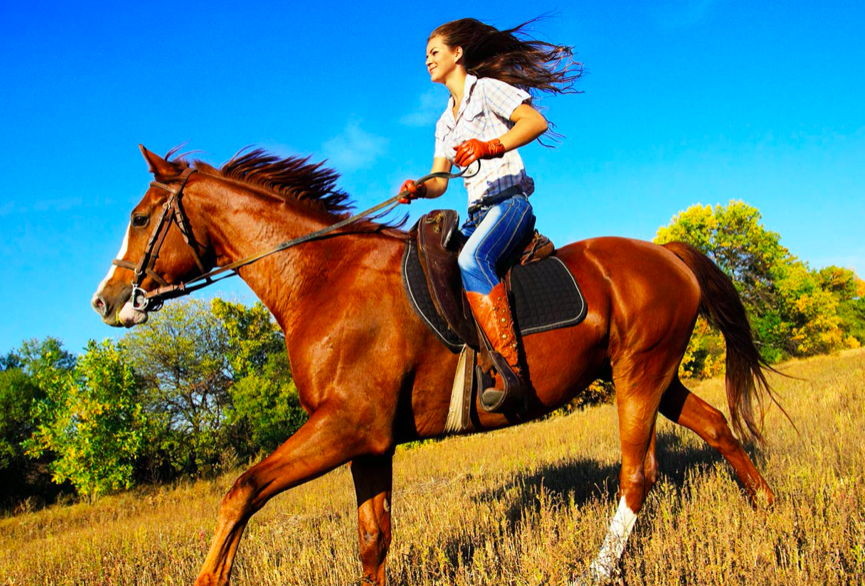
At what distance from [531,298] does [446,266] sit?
0.63 meters

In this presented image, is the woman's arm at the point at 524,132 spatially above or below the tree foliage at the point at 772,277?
below

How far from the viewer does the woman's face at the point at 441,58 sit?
4016mm

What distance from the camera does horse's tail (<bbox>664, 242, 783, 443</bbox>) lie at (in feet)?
16.2

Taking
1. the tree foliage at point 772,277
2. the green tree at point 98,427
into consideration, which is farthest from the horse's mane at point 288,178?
the tree foliage at point 772,277

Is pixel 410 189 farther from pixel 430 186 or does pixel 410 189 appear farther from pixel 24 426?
pixel 24 426

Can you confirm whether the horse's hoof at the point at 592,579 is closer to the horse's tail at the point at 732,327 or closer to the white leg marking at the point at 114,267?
the horse's tail at the point at 732,327

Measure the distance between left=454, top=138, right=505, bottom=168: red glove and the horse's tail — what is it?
7.94 feet

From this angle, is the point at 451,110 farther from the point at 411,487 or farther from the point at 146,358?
the point at 146,358

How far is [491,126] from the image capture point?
12.6ft

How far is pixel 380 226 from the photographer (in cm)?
383

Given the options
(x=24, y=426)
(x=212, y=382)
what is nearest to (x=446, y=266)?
(x=212, y=382)

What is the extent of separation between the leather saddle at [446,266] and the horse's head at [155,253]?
1.50 m

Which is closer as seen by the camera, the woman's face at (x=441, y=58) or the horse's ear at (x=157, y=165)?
the horse's ear at (x=157, y=165)

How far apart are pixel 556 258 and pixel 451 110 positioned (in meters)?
1.41
